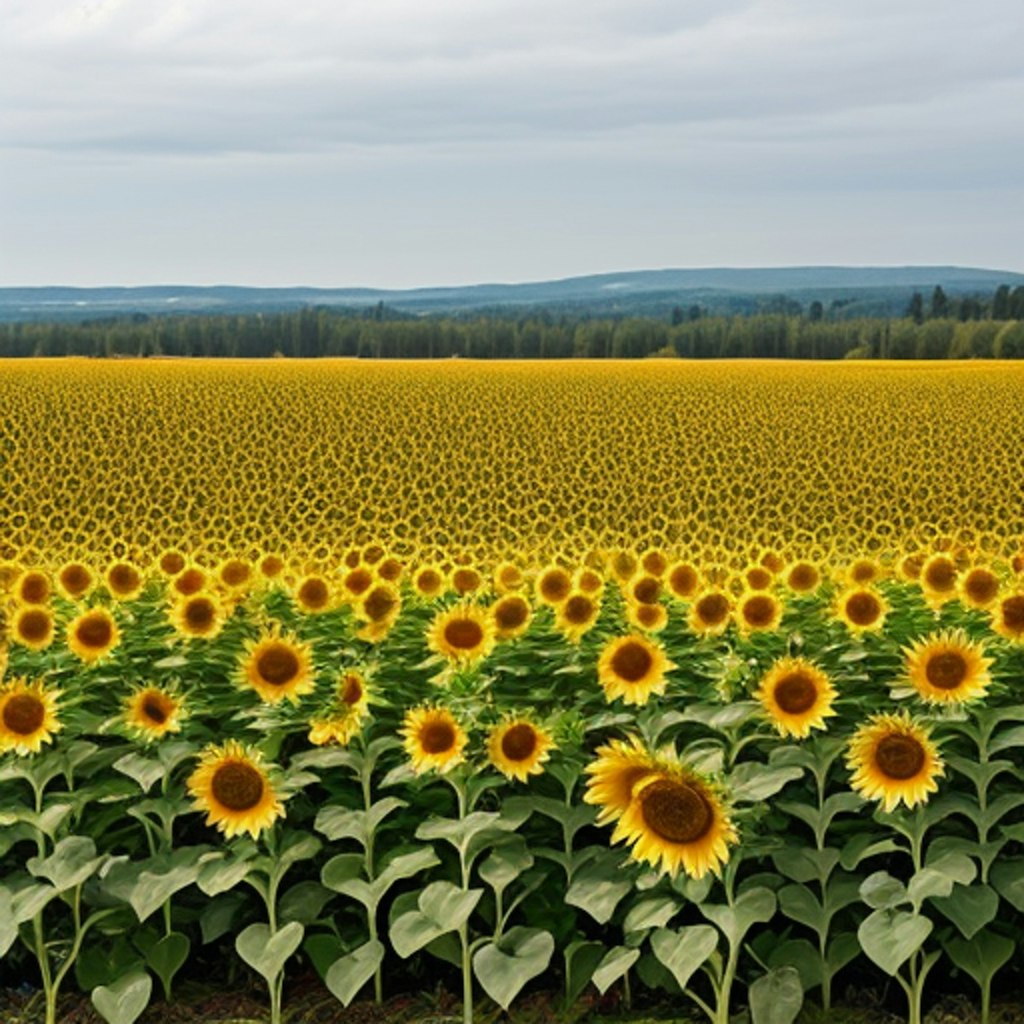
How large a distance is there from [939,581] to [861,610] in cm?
56

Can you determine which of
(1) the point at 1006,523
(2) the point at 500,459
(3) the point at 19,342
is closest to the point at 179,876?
(1) the point at 1006,523

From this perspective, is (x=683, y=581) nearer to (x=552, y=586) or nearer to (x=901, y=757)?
(x=552, y=586)

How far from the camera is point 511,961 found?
523 centimetres

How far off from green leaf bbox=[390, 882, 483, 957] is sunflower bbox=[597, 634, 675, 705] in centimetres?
85

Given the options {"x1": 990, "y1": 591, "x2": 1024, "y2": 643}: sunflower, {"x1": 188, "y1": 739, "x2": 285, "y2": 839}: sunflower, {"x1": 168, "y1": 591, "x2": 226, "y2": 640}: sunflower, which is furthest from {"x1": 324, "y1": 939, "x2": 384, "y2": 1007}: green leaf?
{"x1": 990, "y1": 591, "x2": 1024, "y2": 643}: sunflower

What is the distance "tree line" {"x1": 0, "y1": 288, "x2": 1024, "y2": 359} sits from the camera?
72.4m

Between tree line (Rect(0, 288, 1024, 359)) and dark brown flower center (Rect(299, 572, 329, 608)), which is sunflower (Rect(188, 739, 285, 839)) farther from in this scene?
tree line (Rect(0, 288, 1024, 359))

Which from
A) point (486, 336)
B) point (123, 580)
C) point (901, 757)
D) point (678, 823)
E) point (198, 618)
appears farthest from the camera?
point (486, 336)

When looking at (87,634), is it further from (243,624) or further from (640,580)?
(640,580)

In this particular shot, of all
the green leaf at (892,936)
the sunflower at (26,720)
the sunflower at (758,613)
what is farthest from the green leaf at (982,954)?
the sunflower at (26,720)

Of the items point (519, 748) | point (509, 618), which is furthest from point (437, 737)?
point (509, 618)

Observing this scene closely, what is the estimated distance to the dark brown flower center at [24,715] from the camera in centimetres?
567

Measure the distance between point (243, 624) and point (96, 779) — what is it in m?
0.90

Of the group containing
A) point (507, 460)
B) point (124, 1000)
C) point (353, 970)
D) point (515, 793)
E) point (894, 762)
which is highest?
point (894, 762)
